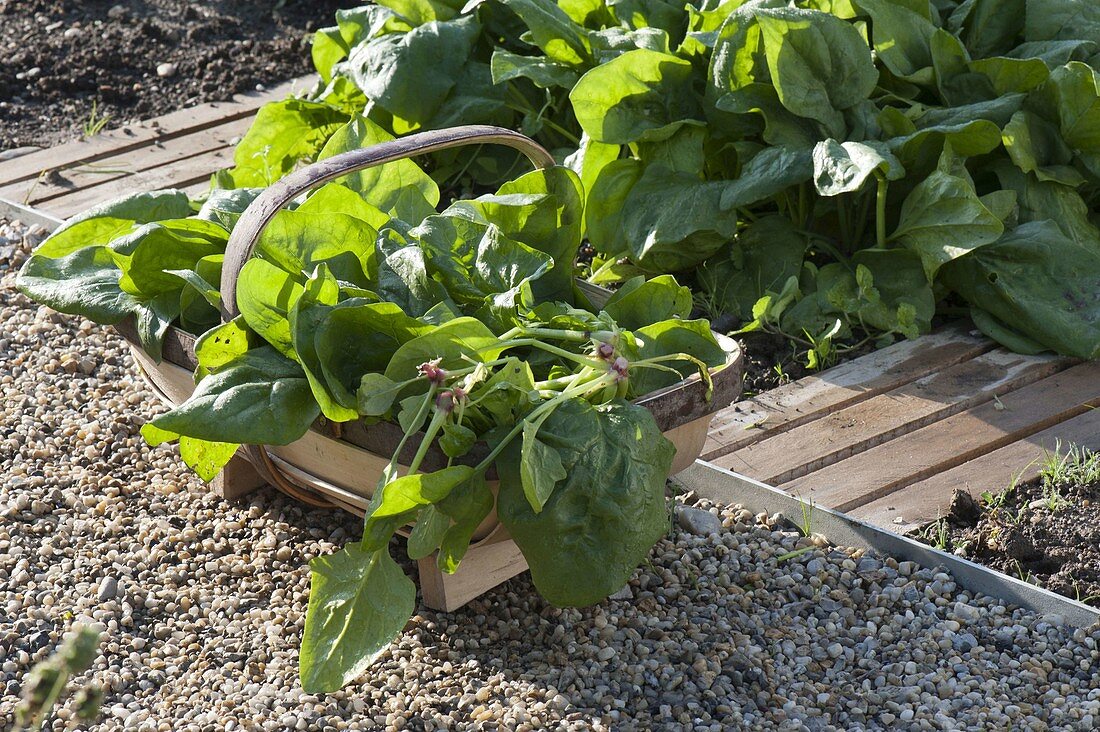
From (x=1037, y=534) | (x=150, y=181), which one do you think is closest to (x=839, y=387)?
(x=1037, y=534)

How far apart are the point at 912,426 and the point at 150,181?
257 centimetres

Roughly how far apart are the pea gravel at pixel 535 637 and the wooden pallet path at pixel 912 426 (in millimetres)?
181

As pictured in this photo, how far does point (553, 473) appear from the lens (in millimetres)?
1771

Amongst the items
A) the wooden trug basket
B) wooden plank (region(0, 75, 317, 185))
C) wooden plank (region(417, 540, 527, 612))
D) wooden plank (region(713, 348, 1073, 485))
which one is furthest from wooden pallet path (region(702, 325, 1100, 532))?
wooden plank (region(0, 75, 317, 185))

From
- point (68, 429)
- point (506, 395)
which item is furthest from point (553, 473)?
point (68, 429)

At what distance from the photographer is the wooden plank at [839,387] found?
2689mm

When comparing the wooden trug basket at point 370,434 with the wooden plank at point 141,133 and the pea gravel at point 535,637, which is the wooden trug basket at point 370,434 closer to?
the pea gravel at point 535,637

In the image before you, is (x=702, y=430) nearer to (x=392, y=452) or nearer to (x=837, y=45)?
(x=392, y=452)

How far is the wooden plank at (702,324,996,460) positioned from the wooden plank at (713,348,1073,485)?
2cm

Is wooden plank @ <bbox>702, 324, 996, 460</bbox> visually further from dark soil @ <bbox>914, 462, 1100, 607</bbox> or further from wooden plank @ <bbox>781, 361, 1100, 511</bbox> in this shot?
dark soil @ <bbox>914, 462, 1100, 607</bbox>

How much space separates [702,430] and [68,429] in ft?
4.88

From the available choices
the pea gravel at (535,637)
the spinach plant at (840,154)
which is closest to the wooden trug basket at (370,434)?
the pea gravel at (535,637)

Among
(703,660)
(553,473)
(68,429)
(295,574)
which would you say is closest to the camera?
(553,473)

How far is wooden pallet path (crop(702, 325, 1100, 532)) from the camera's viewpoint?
8.25 feet
